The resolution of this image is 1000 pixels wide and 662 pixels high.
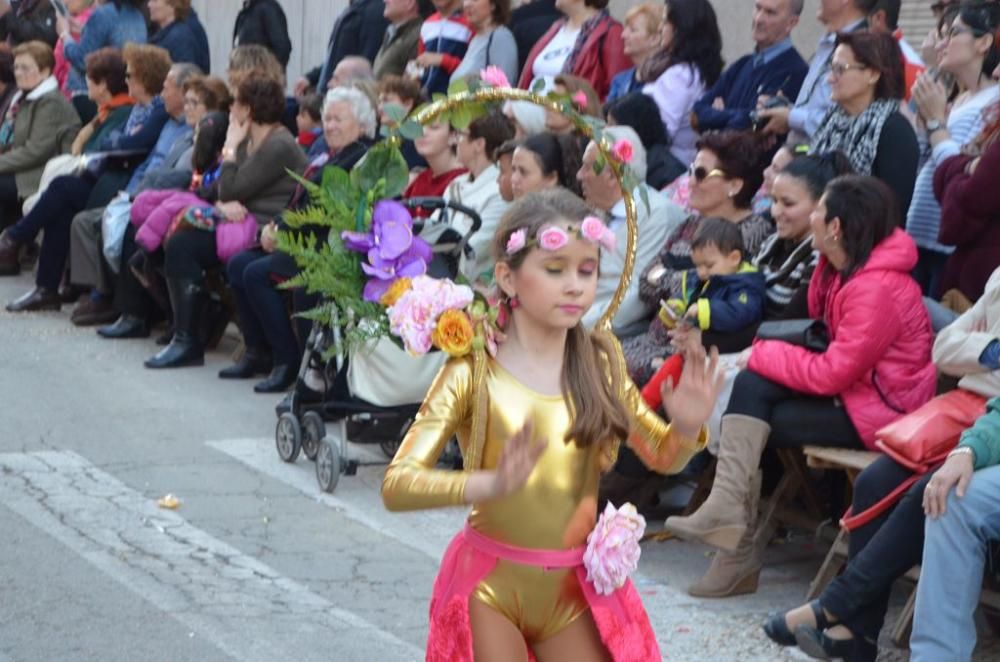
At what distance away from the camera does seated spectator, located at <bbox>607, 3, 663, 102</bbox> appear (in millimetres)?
10055

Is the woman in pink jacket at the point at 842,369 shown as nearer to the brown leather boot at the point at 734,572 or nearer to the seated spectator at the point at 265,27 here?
the brown leather boot at the point at 734,572

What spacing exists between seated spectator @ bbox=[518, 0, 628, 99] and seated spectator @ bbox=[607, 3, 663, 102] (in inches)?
12.7

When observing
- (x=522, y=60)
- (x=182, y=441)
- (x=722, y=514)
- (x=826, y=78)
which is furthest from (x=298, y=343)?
(x=722, y=514)

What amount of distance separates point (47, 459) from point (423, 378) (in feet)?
6.60

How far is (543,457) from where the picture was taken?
4152mm

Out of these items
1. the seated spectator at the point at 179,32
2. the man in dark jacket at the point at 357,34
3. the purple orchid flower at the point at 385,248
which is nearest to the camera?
the purple orchid flower at the point at 385,248

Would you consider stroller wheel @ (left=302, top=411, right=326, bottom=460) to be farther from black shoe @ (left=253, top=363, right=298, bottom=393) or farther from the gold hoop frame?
the gold hoop frame

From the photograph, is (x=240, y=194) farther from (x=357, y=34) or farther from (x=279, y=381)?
(x=357, y=34)

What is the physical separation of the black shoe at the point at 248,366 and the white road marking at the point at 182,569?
2.07 m

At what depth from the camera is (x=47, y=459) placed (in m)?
8.70

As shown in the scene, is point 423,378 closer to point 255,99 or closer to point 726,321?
point 726,321

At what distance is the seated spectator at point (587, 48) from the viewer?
1051 centimetres

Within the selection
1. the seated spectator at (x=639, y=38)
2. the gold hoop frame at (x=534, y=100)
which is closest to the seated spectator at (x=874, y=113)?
the gold hoop frame at (x=534, y=100)

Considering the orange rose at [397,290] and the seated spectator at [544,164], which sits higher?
the orange rose at [397,290]
